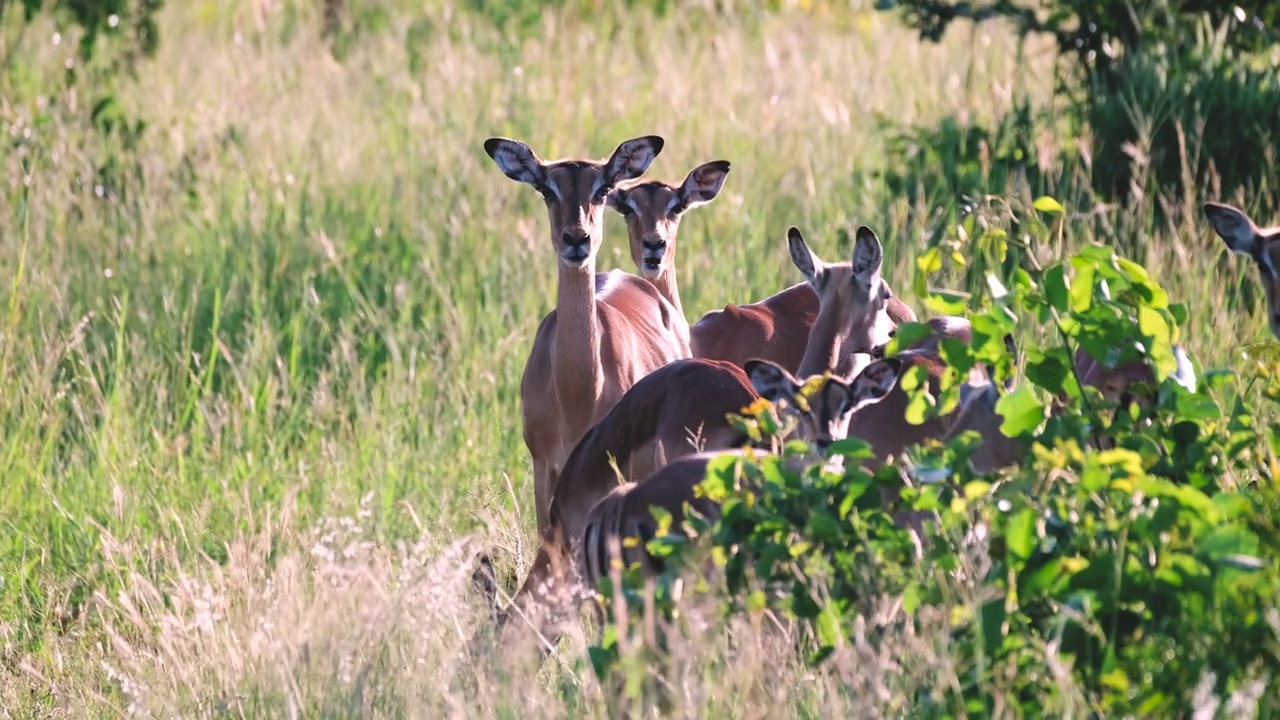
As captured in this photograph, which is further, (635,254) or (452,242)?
(452,242)

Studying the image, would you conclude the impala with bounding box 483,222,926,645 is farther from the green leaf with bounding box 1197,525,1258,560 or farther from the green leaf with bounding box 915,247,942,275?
the green leaf with bounding box 1197,525,1258,560

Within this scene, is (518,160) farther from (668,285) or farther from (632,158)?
(668,285)

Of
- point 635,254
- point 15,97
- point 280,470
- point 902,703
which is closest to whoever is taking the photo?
point 902,703

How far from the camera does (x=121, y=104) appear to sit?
35.6ft

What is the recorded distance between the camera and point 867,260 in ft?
19.9

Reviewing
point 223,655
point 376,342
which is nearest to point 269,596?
point 223,655

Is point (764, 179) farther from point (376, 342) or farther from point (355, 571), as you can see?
point (355, 571)

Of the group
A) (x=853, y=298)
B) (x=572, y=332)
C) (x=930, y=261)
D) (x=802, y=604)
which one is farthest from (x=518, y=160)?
(x=802, y=604)

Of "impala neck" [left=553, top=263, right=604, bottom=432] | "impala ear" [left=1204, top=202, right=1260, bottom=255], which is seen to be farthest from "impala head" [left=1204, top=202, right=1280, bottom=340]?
"impala neck" [left=553, top=263, right=604, bottom=432]

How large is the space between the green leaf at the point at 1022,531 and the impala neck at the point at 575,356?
119 inches

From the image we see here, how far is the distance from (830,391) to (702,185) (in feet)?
9.20

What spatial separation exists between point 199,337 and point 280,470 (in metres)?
1.62

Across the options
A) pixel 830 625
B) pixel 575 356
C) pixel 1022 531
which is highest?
pixel 1022 531

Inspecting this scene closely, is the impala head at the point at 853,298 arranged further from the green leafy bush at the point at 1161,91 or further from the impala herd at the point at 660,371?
the green leafy bush at the point at 1161,91
